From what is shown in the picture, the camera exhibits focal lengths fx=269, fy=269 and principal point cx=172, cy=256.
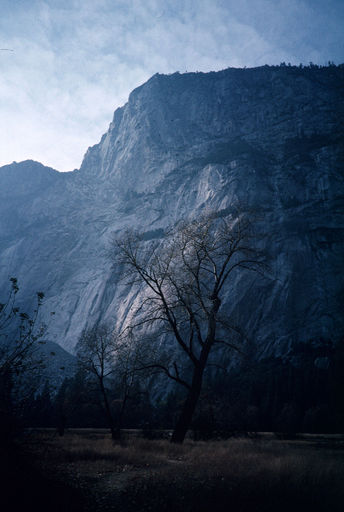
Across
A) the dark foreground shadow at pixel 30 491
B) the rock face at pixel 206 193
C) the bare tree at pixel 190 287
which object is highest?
the rock face at pixel 206 193

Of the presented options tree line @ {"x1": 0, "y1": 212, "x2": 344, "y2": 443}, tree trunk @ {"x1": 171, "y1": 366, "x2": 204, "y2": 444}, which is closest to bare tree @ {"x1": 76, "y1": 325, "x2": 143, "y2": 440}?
tree line @ {"x1": 0, "y1": 212, "x2": 344, "y2": 443}

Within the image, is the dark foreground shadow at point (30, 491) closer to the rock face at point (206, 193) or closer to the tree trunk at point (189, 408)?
the tree trunk at point (189, 408)

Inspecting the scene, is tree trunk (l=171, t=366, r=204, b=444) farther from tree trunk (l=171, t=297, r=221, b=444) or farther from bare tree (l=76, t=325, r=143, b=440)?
bare tree (l=76, t=325, r=143, b=440)

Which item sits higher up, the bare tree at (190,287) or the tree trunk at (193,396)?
the bare tree at (190,287)

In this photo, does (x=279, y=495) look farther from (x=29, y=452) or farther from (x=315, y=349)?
(x=315, y=349)

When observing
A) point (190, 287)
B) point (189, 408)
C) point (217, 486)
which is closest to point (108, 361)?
point (189, 408)

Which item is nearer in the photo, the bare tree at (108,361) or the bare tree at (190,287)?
the bare tree at (190,287)

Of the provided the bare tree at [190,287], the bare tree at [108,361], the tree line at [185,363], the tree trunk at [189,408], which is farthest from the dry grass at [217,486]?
the bare tree at [108,361]

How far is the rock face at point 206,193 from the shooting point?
71.6m

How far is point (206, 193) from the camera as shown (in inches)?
3671

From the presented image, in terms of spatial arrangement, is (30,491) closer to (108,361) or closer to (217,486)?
(217,486)

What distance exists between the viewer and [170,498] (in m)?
4.23

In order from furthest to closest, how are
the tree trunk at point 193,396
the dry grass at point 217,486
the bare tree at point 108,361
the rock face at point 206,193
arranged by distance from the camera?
the rock face at point 206,193, the bare tree at point 108,361, the tree trunk at point 193,396, the dry grass at point 217,486

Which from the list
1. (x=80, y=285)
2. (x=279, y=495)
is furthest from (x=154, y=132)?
(x=279, y=495)
